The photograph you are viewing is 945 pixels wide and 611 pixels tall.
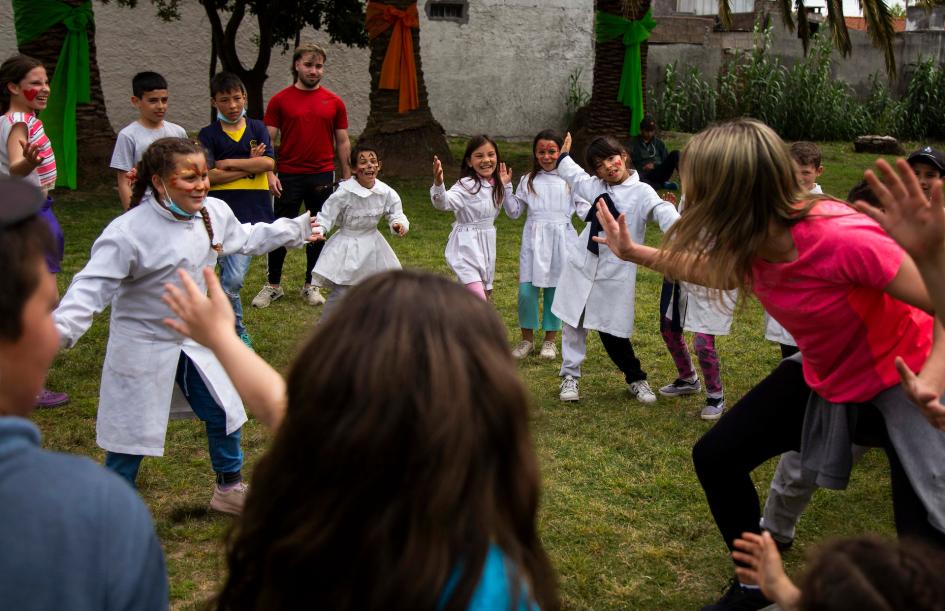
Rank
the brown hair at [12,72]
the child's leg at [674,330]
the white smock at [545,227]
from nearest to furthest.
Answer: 1. the brown hair at [12,72]
2. the child's leg at [674,330]
3. the white smock at [545,227]

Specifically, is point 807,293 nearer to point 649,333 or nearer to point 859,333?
point 859,333

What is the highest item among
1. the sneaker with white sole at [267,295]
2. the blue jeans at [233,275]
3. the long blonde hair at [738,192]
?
the long blonde hair at [738,192]

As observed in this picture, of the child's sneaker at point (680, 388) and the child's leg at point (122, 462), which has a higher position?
the child's leg at point (122, 462)

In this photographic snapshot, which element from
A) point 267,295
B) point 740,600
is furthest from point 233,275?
point 740,600

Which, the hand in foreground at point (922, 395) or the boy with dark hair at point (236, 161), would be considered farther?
the boy with dark hair at point (236, 161)

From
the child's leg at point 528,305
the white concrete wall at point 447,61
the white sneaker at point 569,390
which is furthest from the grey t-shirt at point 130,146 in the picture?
the white concrete wall at point 447,61

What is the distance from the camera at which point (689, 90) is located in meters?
19.3

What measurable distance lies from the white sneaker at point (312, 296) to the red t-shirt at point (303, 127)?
0.96 metres

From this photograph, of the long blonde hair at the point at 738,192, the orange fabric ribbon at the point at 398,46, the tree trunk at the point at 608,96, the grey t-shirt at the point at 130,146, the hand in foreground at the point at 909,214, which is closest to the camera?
the hand in foreground at the point at 909,214

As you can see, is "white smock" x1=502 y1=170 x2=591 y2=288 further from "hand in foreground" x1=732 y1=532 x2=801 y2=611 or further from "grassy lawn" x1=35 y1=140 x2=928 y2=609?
"hand in foreground" x1=732 y1=532 x2=801 y2=611

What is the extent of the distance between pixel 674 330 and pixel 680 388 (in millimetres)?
452

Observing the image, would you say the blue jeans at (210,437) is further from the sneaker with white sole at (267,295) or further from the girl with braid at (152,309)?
the sneaker with white sole at (267,295)

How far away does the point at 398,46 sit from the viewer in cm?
1277

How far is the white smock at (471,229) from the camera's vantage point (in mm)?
6688
